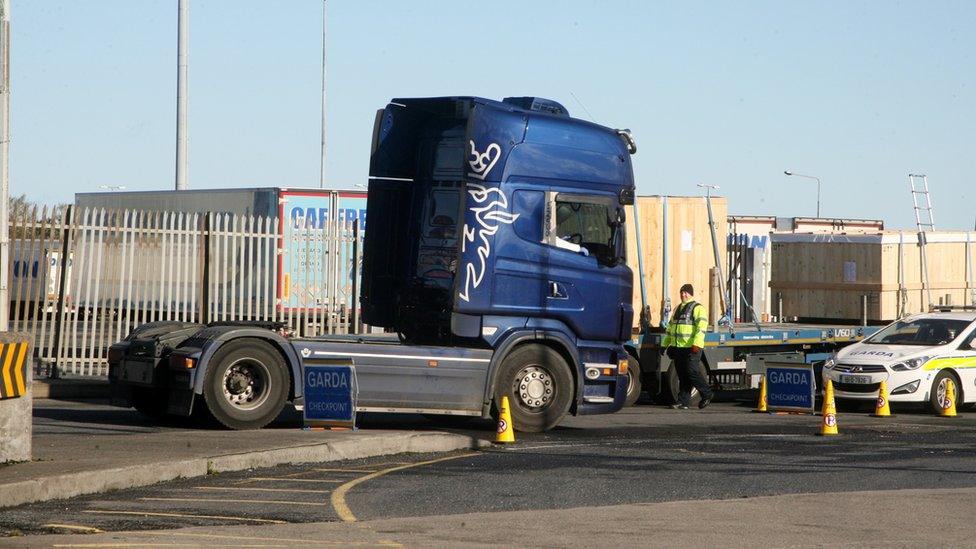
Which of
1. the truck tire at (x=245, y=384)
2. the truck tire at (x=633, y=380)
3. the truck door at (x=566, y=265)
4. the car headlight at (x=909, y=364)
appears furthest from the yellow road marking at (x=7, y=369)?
the car headlight at (x=909, y=364)

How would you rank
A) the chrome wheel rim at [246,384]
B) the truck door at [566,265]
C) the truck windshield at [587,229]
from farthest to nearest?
the truck windshield at [587,229] → the truck door at [566,265] → the chrome wheel rim at [246,384]

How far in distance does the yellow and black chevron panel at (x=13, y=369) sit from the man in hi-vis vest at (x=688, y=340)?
1059 centimetres

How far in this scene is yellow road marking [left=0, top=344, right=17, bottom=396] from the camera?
11.8m

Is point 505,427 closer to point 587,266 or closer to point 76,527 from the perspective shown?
point 587,266

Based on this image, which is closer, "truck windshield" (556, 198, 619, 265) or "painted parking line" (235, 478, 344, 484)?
"painted parking line" (235, 478, 344, 484)

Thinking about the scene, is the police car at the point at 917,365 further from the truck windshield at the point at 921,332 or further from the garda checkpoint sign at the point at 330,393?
the garda checkpoint sign at the point at 330,393

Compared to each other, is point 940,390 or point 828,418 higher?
point 940,390

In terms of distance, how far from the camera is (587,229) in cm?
1691

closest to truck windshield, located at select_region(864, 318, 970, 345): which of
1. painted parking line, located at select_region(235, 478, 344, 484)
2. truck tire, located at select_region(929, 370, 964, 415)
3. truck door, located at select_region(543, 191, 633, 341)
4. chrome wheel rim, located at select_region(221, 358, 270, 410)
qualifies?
truck tire, located at select_region(929, 370, 964, 415)

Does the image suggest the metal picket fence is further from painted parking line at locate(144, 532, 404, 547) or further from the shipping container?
painted parking line at locate(144, 532, 404, 547)

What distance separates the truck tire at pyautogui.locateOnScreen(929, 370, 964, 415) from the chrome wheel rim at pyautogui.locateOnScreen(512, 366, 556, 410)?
22.3ft

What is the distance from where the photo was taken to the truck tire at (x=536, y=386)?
16.4 metres

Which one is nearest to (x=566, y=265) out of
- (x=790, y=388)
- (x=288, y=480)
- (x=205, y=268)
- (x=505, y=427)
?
(x=505, y=427)

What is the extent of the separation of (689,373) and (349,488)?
975 cm
